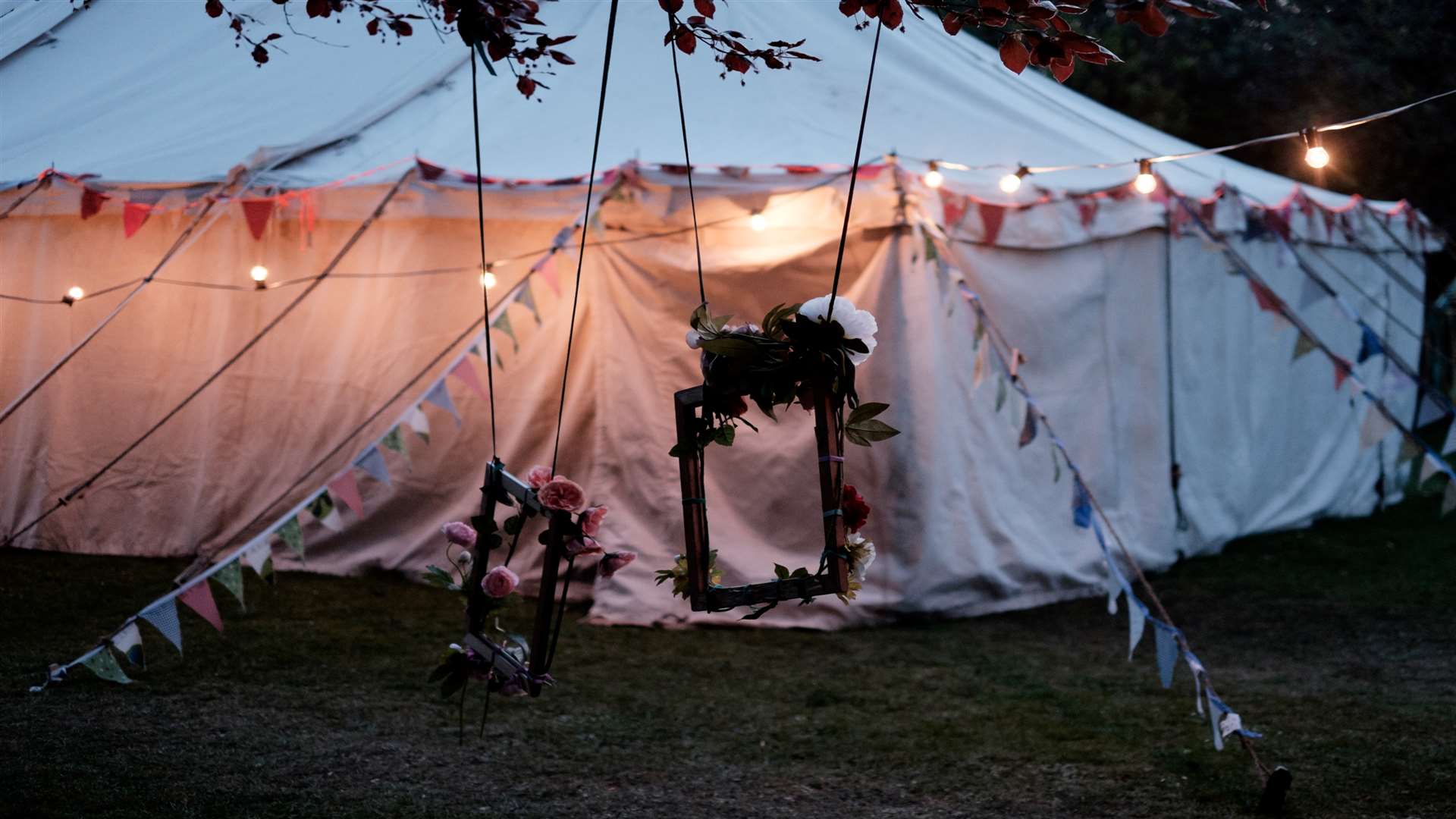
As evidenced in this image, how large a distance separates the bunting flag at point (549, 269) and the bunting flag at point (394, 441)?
839 millimetres

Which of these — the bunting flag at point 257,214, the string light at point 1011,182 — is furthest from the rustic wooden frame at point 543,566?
the bunting flag at point 257,214

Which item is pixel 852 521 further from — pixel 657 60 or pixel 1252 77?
pixel 1252 77

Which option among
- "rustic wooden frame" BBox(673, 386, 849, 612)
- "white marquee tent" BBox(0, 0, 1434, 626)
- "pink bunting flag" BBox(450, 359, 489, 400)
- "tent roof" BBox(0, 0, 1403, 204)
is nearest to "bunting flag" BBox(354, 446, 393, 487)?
"pink bunting flag" BBox(450, 359, 489, 400)

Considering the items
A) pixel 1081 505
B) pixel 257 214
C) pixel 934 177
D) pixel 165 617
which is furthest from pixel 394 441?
pixel 934 177

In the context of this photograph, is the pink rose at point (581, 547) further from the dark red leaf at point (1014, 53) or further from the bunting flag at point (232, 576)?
the bunting flag at point (232, 576)

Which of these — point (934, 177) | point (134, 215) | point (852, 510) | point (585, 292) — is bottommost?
point (852, 510)

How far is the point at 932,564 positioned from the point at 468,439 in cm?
202

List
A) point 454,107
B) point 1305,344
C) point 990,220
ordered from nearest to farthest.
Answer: point 1305,344, point 990,220, point 454,107

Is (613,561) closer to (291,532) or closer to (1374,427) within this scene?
(291,532)

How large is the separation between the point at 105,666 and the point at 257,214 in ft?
7.58

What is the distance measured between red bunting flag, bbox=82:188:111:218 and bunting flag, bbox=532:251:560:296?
→ 178cm

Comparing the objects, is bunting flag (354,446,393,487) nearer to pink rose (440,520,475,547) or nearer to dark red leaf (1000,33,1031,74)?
pink rose (440,520,475,547)

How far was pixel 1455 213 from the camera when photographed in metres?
13.7

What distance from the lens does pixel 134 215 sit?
215 inches
